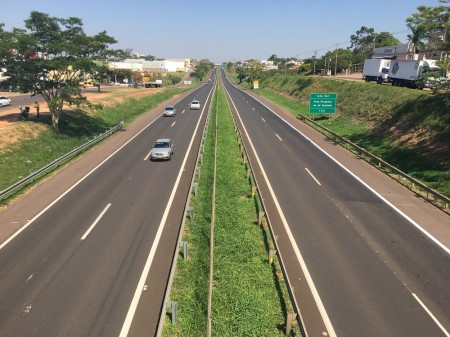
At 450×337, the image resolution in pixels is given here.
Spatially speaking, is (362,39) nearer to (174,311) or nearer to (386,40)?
(386,40)

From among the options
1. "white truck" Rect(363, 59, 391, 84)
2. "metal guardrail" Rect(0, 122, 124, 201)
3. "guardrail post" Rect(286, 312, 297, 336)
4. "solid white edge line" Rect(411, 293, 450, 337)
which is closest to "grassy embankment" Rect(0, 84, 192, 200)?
"metal guardrail" Rect(0, 122, 124, 201)

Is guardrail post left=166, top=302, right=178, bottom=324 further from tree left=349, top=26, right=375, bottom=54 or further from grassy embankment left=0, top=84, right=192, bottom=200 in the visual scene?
tree left=349, top=26, right=375, bottom=54

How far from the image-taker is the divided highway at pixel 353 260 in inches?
441

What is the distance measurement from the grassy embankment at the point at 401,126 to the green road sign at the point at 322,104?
181 cm

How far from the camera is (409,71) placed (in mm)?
46281

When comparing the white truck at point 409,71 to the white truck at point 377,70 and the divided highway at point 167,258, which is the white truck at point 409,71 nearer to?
the white truck at point 377,70

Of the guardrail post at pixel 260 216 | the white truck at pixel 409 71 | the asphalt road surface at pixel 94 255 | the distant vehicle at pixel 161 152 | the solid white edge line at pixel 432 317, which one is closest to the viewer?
the solid white edge line at pixel 432 317

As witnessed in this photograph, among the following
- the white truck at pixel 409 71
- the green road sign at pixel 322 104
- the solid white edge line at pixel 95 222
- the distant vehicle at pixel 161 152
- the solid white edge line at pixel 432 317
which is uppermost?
the white truck at pixel 409 71

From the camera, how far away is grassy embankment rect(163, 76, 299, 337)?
10.9m

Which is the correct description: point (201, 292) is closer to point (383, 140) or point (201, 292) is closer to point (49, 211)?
point (49, 211)

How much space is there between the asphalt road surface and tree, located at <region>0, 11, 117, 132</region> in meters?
12.8

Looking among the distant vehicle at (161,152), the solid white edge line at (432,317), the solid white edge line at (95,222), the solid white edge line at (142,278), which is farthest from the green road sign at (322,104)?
the solid white edge line at (432,317)

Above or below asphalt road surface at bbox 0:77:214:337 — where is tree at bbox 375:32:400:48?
above

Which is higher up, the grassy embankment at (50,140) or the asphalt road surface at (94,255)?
the grassy embankment at (50,140)
